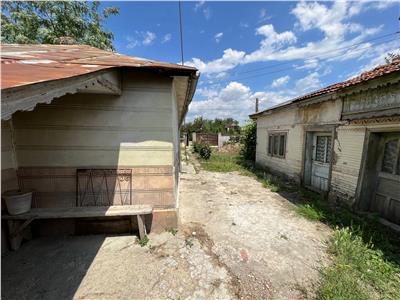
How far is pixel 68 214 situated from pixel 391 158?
6213mm

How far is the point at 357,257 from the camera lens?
10.1ft

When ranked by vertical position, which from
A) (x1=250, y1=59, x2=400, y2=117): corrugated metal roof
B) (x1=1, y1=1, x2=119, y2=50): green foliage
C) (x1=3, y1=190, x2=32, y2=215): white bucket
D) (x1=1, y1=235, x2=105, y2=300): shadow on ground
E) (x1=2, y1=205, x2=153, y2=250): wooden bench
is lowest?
(x1=1, y1=235, x2=105, y2=300): shadow on ground

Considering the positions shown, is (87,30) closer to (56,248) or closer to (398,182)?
(56,248)

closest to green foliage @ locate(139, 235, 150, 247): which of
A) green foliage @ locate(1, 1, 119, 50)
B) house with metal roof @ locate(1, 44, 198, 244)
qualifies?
house with metal roof @ locate(1, 44, 198, 244)

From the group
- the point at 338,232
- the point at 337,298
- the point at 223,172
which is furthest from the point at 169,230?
the point at 223,172

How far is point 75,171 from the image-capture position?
3607 mm

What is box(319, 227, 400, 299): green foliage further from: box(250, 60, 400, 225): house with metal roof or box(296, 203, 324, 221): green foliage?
box(250, 60, 400, 225): house with metal roof

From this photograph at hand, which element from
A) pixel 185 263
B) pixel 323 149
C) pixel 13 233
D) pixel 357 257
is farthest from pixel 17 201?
pixel 323 149

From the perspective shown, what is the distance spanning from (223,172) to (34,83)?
356 inches

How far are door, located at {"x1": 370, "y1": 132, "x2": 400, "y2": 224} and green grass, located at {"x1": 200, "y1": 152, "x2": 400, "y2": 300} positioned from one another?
422 millimetres

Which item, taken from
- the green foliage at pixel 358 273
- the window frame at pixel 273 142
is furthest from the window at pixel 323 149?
the green foliage at pixel 358 273

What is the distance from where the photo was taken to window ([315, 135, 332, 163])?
19.8 ft

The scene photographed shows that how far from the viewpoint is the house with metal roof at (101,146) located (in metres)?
3.44

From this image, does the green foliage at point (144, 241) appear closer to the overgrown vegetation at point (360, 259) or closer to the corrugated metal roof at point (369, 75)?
the overgrown vegetation at point (360, 259)
